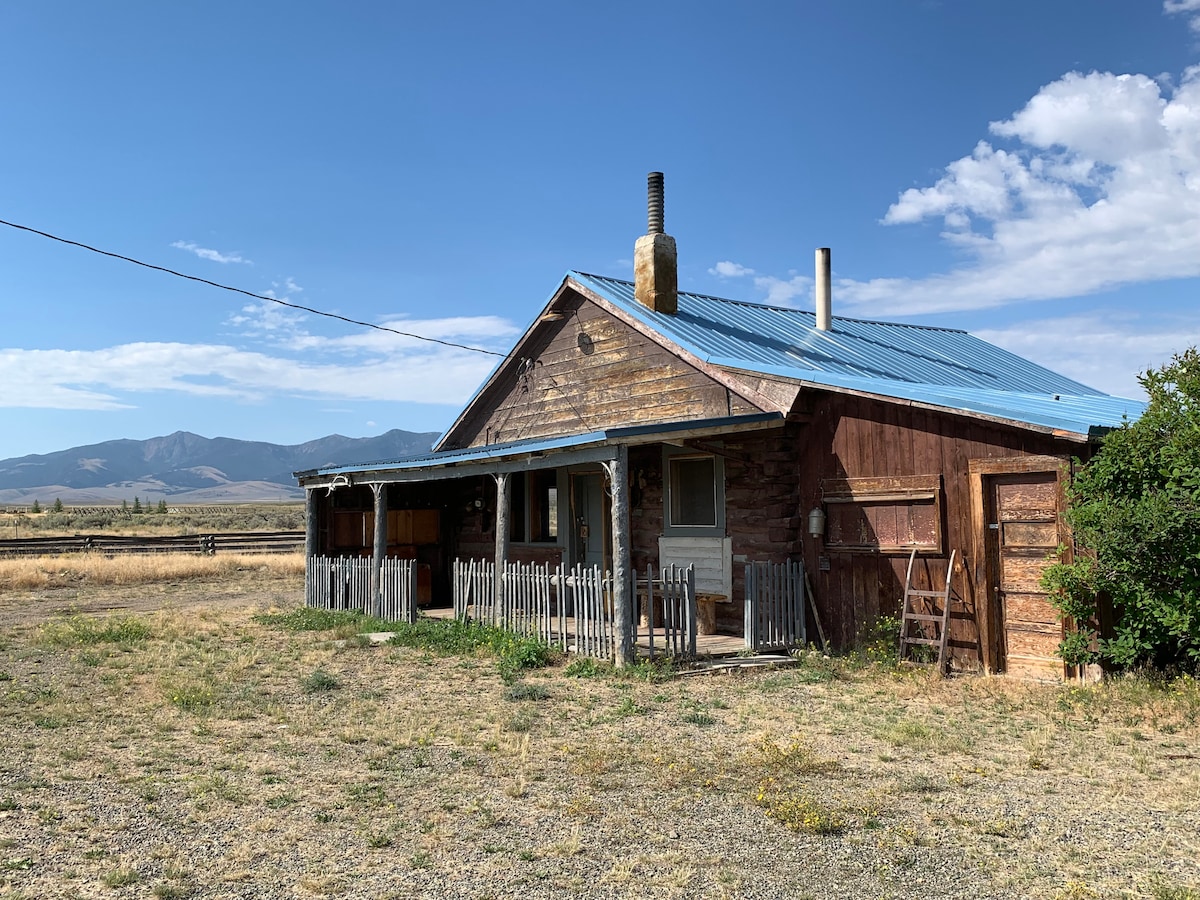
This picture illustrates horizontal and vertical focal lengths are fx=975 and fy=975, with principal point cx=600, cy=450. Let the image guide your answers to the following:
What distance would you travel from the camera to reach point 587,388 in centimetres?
1695

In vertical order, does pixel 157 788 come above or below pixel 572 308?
below

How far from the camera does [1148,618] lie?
9.17 m

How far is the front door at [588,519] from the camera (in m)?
16.2

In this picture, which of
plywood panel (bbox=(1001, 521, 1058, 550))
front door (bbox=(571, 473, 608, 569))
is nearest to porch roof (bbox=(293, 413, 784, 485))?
front door (bbox=(571, 473, 608, 569))

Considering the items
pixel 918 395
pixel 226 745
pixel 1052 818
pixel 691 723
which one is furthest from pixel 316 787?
pixel 918 395

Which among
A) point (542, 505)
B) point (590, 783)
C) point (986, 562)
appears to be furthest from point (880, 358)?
point (590, 783)

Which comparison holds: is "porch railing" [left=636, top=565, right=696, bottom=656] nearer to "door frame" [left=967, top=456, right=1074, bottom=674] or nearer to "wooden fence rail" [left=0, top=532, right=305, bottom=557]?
"door frame" [left=967, top=456, right=1074, bottom=674]

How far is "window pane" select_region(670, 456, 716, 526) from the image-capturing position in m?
14.4

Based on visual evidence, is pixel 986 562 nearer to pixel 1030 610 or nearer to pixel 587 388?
pixel 1030 610

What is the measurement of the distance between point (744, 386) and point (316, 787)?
8.30 metres

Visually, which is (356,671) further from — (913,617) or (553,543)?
(913,617)

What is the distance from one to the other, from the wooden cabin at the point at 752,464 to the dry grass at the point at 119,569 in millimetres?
9692

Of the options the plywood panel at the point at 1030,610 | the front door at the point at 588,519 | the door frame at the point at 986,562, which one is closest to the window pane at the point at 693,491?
the front door at the point at 588,519

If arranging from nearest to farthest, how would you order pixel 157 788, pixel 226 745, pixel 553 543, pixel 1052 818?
1. pixel 1052 818
2. pixel 157 788
3. pixel 226 745
4. pixel 553 543
